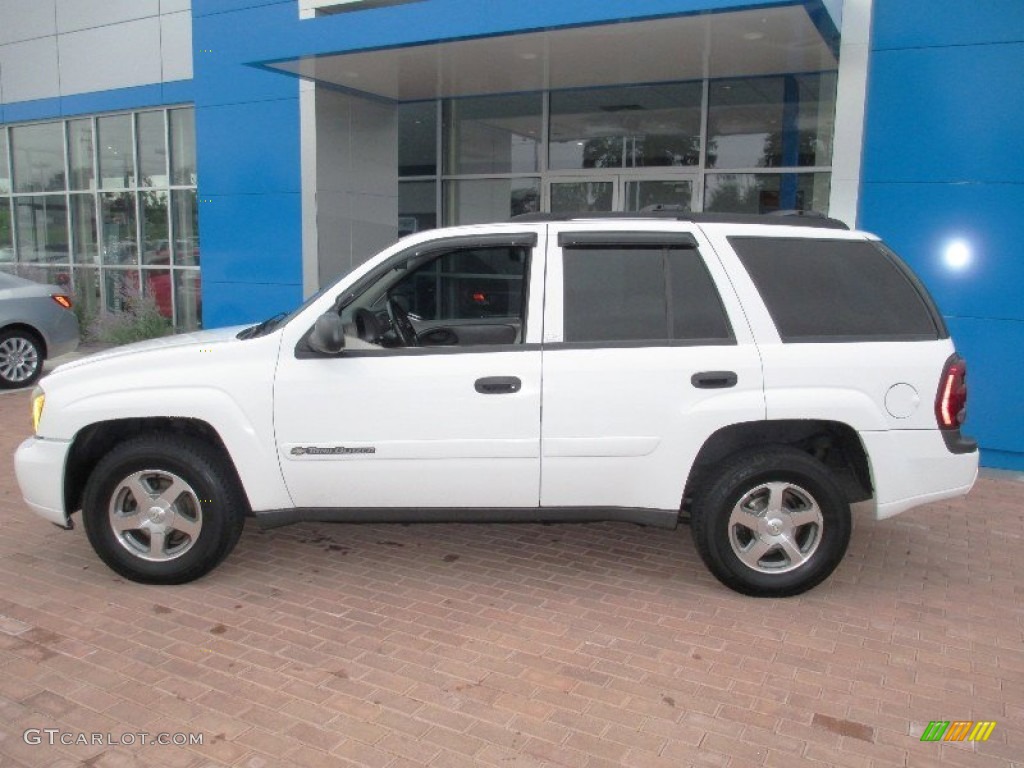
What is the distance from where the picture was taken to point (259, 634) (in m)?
4.18

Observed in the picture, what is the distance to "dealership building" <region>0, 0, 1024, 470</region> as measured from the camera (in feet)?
24.7

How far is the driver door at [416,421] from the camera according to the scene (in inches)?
174

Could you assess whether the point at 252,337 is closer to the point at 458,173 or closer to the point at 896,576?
the point at 896,576

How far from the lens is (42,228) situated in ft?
54.6

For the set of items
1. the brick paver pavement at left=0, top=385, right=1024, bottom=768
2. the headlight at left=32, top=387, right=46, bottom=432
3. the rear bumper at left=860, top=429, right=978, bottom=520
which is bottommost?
the brick paver pavement at left=0, top=385, right=1024, bottom=768

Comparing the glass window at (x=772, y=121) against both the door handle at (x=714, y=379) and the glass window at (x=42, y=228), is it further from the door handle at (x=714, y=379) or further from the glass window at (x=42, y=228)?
the glass window at (x=42, y=228)

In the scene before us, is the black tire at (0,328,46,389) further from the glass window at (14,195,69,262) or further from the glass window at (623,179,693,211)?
the glass window at (623,179,693,211)

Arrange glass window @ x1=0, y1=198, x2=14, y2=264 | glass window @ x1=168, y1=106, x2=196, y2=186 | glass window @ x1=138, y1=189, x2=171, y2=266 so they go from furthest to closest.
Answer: glass window @ x1=0, y1=198, x2=14, y2=264
glass window @ x1=138, y1=189, x2=171, y2=266
glass window @ x1=168, y1=106, x2=196, y2=186

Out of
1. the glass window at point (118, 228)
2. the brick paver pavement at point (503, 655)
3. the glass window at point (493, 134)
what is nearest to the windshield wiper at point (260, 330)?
the brick paver pavement at point (503, 655)

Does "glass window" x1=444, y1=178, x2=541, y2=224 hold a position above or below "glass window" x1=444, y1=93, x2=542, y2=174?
below

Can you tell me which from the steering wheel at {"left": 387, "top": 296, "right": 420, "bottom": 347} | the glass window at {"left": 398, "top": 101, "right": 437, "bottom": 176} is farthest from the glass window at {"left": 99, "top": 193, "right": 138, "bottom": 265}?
the steering wheel at {"left": 387, "top": 296, "right": 420, "bottom": 347}

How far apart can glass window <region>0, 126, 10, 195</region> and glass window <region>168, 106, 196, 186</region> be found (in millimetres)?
4830

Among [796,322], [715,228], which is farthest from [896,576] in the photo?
[715,228]

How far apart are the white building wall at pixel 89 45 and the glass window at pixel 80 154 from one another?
593 mm
